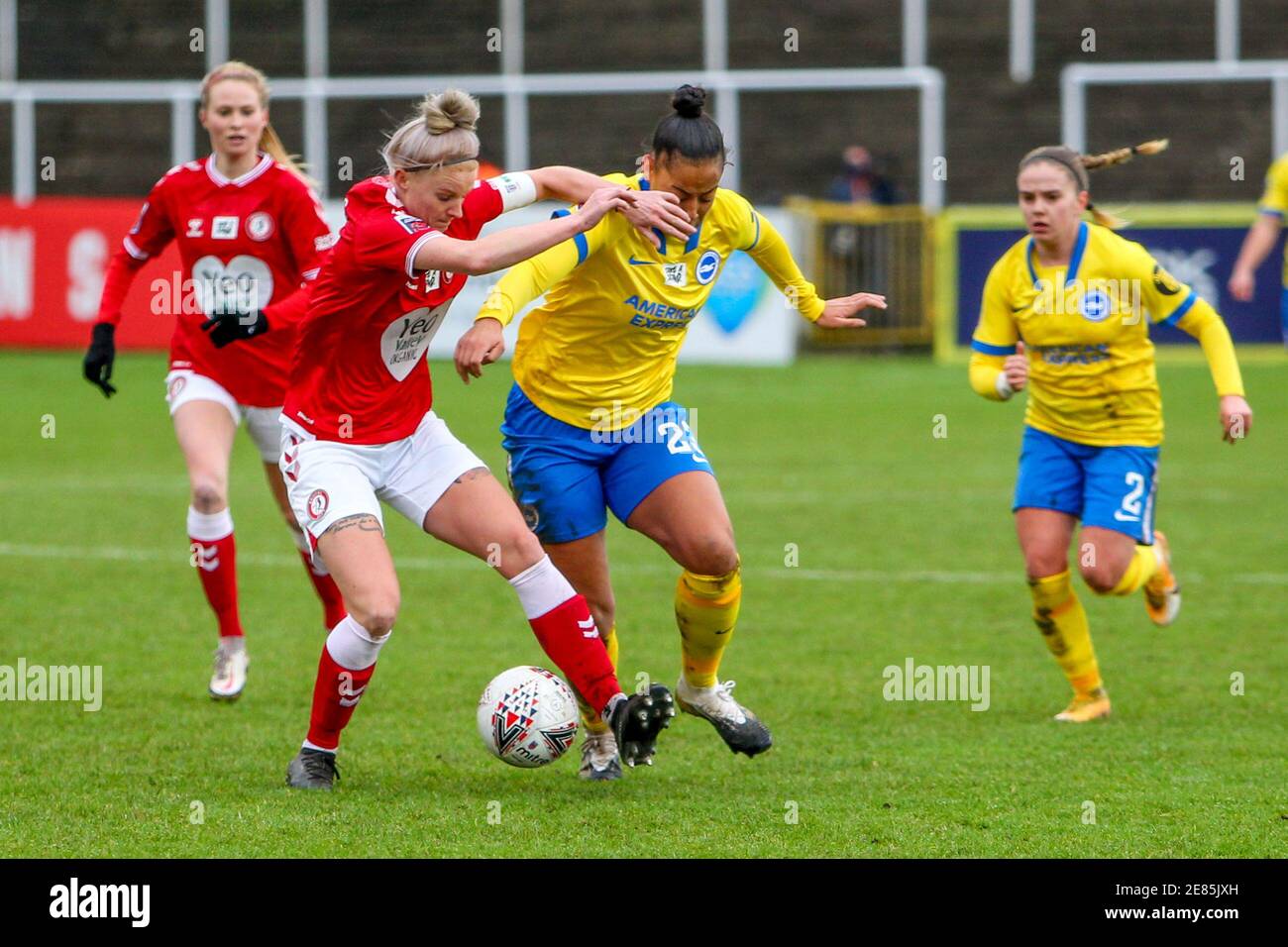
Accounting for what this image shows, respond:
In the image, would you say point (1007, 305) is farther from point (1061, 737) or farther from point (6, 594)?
Result: point (6, 594)

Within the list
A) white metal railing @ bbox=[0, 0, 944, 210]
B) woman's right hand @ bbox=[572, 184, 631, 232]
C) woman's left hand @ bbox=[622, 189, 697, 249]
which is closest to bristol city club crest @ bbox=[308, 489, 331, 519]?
woman's right hand @ bbox=[572, 184, 631, 232]

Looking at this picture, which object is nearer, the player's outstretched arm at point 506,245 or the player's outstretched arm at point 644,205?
the player's outstretched arm at point 506,245

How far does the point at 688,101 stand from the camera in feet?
18.9

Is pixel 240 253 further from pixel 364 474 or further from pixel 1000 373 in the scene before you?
pixel 1000 373

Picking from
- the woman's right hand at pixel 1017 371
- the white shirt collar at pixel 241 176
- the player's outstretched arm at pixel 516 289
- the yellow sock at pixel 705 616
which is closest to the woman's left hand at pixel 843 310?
the woman's right hand at pixel 1017 371

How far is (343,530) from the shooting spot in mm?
5613

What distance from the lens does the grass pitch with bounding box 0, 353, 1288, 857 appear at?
531 cm

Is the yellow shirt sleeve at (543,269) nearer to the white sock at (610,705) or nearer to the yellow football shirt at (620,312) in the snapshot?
the yellow football shirt at (620,312)

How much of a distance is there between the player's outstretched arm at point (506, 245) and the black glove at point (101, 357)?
7.73 ft

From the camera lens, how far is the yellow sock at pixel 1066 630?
22.9 ft

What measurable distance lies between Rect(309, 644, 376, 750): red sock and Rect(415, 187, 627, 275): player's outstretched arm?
123 centimetres

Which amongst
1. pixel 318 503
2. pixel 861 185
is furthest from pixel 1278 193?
pixel 861 185

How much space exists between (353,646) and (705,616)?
1158mm

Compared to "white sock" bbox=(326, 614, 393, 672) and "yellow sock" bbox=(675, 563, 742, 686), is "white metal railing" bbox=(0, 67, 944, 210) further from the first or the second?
"white sock" bbox=(326, 614, 393, 672)
